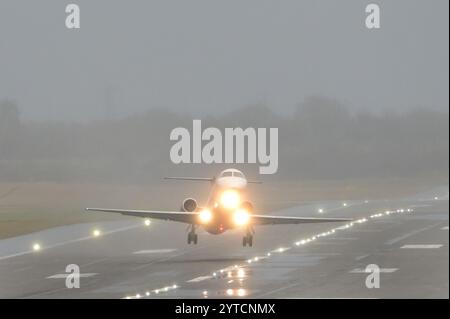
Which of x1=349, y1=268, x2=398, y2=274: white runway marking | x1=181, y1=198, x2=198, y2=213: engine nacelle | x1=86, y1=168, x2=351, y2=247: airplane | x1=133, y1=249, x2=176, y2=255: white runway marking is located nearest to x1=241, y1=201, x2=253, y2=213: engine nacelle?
x1=86, y1=168, x2=351, y2=247: airplane

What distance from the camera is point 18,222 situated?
416ft

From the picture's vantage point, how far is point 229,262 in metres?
86.8

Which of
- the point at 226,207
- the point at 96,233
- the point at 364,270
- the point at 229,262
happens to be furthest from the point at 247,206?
the point at 96,233

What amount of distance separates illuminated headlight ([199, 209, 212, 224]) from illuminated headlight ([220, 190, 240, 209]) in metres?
2.25

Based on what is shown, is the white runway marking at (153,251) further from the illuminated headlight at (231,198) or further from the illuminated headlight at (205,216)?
the illuminated headlight at (231,198)

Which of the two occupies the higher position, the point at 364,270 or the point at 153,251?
the point at 153,251

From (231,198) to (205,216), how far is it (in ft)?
12.4

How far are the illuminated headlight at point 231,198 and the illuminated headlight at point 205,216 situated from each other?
2.25m

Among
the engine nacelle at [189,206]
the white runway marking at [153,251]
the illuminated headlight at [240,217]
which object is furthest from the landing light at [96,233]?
the illuminated headlight at [240,217]

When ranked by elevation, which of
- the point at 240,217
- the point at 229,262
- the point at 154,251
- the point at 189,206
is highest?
the point at 189,206

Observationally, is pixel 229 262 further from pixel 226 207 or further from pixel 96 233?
pixel 96 233

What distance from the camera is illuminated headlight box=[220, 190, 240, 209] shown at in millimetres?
77000
